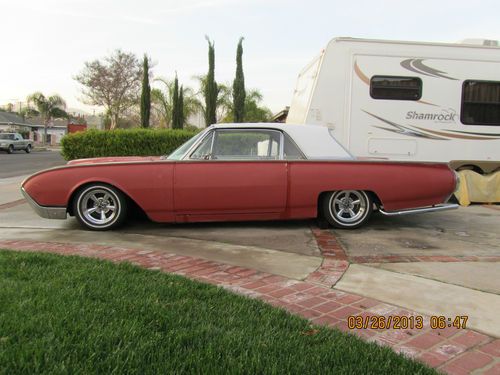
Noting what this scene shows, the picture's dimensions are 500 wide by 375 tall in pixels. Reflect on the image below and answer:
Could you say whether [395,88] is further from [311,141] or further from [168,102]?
[168,102]

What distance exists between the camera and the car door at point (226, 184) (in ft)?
18.3

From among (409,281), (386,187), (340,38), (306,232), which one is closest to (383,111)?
(340,38)

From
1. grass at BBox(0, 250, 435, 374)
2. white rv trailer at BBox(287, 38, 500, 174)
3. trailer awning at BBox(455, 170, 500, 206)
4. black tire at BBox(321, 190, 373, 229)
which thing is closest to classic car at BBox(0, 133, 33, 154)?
white rv trailer at BBox(287, 38, 500, 174)

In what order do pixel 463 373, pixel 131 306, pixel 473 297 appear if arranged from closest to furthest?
1. pixel 463 373
2. pixel 131 306
3. pixel 473 297

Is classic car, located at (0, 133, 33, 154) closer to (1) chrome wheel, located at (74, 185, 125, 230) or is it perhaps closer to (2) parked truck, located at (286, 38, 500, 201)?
(2) parked truck, located at (286, 38, 500, 201)

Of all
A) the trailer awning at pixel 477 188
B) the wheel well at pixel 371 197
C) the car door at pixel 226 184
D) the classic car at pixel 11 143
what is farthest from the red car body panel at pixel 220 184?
the classic car at pixel 11 143

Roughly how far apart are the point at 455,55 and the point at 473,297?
6170 mm

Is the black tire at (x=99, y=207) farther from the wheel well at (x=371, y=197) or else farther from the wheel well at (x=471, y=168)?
the wheel well at (x=471, y=168)

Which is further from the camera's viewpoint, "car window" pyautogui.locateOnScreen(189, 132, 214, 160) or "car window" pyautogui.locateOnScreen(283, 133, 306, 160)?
"car window" pyautogui.locateOnScreen(283, 133, 306, 160)

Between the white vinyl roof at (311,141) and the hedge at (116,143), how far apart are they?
314 inches

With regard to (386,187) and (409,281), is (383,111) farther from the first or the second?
(409,281)

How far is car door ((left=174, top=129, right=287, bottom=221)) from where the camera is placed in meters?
5.57

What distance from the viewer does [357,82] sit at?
8094mm

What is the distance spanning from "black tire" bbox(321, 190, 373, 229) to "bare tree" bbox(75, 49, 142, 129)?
120 ft
